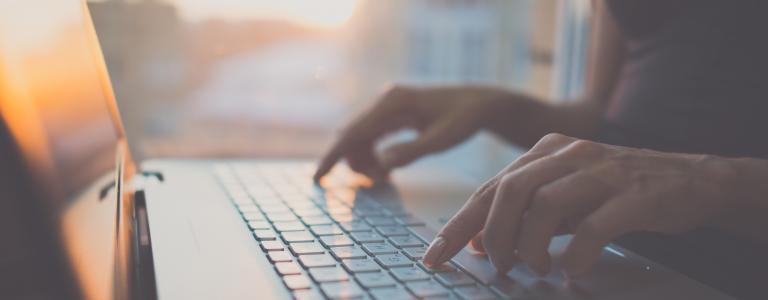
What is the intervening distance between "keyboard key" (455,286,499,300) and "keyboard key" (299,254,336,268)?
92 mm

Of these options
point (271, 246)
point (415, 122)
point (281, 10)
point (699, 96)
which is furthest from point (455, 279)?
point (281, 10)

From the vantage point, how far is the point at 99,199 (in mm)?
477

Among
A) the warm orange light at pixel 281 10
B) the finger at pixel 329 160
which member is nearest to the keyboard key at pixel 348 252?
the finger at pixel 329 160

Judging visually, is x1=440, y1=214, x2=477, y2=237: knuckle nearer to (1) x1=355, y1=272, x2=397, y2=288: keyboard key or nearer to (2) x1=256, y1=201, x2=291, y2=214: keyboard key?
(1) x1=355, y1=272, x2=397, y2=288: keyboard key

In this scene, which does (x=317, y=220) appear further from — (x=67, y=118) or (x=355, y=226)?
(x=67, y=118)

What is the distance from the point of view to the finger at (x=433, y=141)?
0.84 meters

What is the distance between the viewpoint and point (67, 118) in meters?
0.44

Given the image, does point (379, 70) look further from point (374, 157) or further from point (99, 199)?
point (99, 199)

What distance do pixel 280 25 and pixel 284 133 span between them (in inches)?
9.8

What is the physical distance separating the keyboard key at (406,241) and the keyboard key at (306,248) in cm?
6

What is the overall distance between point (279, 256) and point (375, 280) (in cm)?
8

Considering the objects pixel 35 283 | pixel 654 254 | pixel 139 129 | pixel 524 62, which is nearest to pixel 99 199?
pixel 35 283

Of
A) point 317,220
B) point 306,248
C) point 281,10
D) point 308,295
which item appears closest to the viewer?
point 308,295

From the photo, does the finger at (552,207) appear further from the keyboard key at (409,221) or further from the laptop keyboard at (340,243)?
the keyboard key at (409,221)
